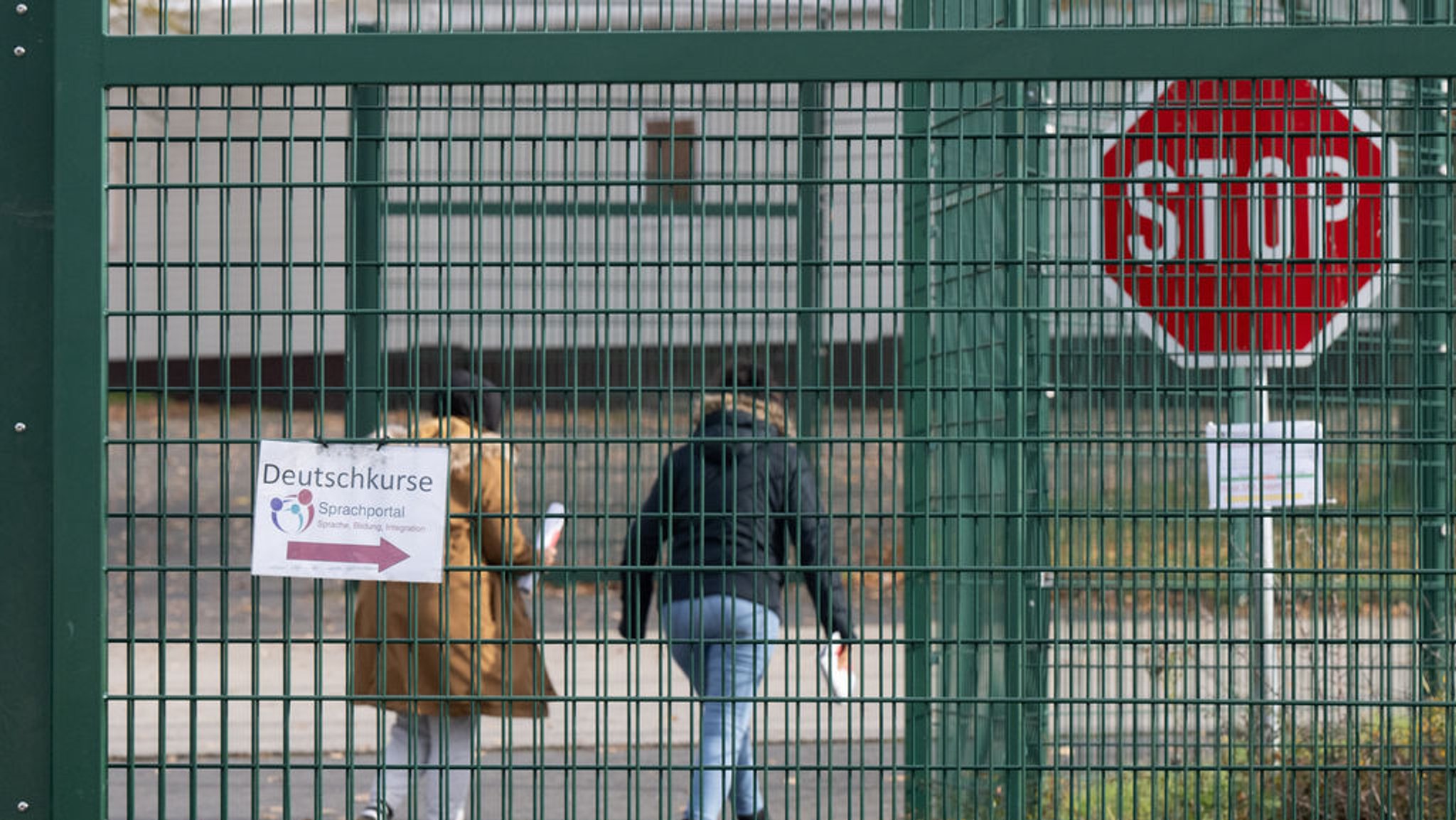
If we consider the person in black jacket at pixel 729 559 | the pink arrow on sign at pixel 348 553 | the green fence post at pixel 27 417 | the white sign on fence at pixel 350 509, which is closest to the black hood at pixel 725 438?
the person in black jacket at pixel 729 559

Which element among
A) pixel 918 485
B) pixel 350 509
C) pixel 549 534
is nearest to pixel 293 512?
pixel 350 509

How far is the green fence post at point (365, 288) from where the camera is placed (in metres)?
3.21

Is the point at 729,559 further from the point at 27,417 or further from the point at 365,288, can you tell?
the point at 27,417

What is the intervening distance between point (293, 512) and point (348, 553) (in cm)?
13

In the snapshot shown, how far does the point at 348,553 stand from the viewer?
10.9ft

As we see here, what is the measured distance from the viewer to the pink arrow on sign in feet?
10.8

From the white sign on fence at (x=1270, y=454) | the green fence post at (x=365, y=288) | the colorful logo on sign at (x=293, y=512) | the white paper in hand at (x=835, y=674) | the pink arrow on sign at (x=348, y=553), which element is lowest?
the white paper in hand at (x=835, y=674)

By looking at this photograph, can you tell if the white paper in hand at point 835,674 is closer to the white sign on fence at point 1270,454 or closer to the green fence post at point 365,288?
the white sign on fence at point 1270,454

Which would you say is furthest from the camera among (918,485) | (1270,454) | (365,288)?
(1270,454)

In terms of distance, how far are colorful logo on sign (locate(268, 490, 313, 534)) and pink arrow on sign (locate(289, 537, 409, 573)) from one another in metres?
0.03

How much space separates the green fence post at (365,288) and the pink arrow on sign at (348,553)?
0.22 metres

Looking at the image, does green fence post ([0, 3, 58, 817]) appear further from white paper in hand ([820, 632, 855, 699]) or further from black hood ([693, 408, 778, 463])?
white paper in hand ([820, 632, 855, 699])

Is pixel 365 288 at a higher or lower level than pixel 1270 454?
higher

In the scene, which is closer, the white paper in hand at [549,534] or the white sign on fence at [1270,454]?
the white sign on fence at [1270,454]
